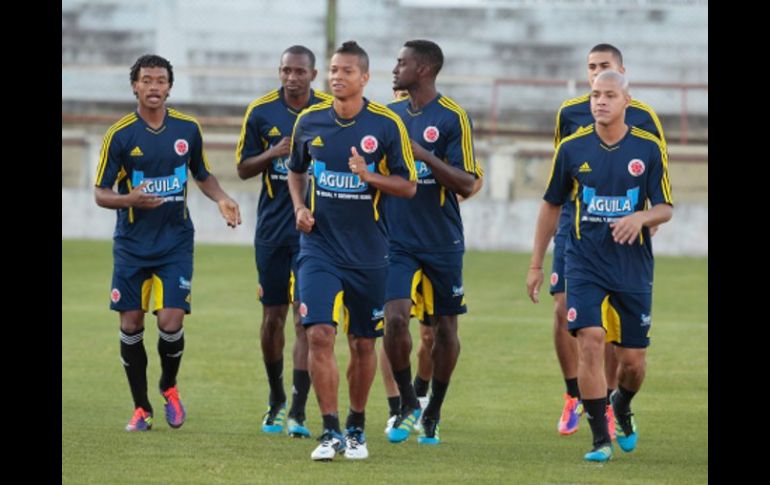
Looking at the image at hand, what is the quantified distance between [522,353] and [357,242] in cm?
657

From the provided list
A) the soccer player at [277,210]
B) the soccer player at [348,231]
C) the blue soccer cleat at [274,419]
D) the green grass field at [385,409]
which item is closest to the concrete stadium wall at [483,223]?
the green grass field at [385,409]

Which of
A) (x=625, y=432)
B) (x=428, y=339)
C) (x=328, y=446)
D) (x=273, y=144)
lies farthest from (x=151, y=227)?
(x=625, y=432)

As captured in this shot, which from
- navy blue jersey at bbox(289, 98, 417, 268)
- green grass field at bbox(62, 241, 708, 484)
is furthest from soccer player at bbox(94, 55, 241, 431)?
navy blue jersey at bbox(289, 98, 417, 268)

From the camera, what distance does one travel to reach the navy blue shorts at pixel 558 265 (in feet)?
37.1

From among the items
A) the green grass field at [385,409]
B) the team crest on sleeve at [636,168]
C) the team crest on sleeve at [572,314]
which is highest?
the team crest on sleeve at [636,168]

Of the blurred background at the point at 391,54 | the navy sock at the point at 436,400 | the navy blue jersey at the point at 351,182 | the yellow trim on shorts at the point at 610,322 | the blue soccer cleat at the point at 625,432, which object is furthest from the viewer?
the blurred background at the point at 391,54

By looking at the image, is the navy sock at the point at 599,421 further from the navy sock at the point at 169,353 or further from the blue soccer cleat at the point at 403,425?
the navy sock at the point at 169,353

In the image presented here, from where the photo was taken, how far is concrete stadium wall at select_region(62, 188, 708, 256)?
26.3 metres

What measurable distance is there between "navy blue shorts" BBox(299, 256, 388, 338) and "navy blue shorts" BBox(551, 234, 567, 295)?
1.88 metres

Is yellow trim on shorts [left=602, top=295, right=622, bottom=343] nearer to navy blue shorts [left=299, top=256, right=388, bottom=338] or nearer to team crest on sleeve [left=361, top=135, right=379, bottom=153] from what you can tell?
navy blue shorts [left=299, top=256, right=388, bottom=338]

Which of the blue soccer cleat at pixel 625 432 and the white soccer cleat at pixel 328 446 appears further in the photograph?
the blue soccer cleat at pixel 625 432

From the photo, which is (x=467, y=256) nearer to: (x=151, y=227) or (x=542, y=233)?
(x=151, y=227)
